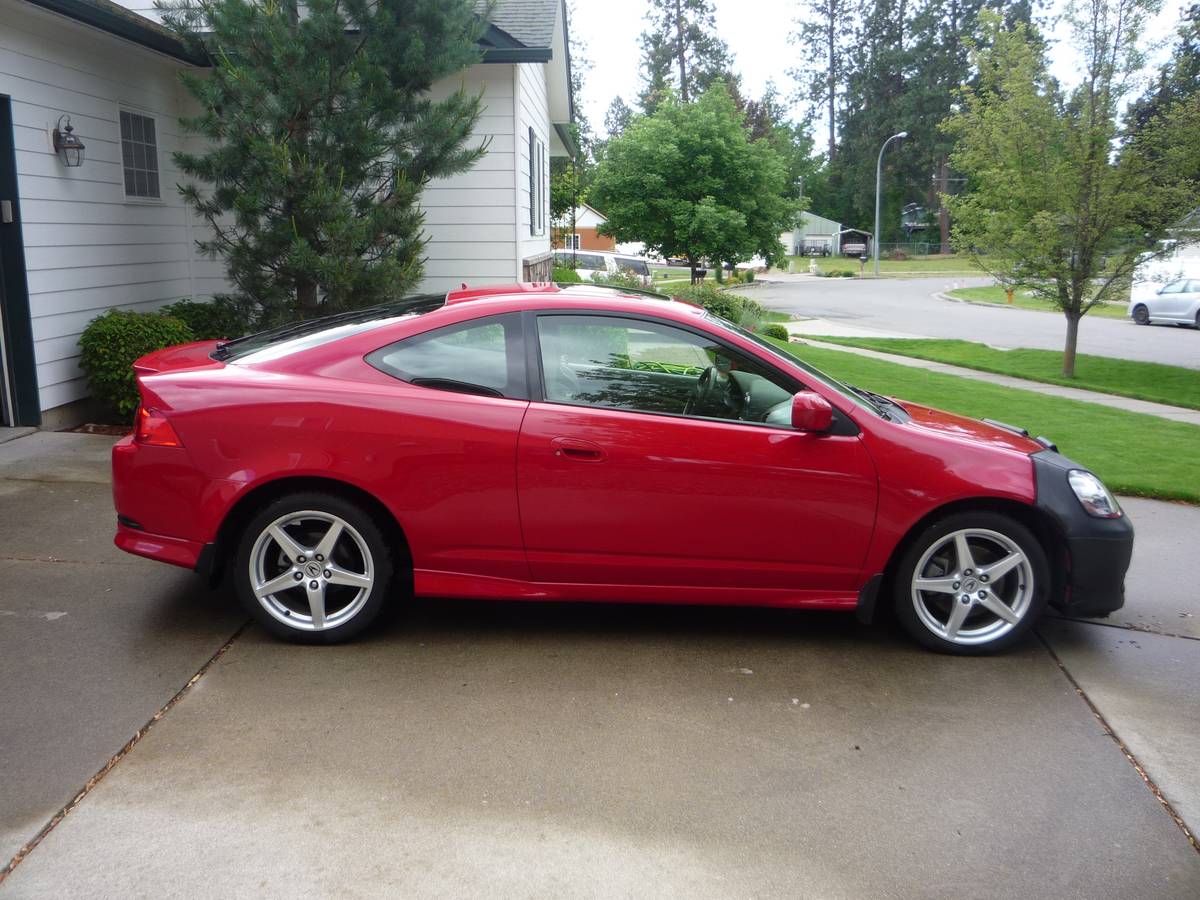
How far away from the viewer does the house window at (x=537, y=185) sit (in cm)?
1496

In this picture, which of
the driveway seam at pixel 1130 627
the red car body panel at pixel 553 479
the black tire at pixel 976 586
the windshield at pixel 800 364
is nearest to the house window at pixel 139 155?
the red car body panel at pixel 553 479

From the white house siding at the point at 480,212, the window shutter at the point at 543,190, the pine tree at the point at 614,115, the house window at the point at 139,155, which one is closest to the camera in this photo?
the house window at the point at 139,155

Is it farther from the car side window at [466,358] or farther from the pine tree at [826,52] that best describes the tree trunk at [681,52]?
the car side window at [466,358]

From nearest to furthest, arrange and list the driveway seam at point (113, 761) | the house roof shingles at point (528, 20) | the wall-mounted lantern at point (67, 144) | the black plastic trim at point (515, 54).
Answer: the driveway seam at point (113, 761) < the wall-mounted lantern at point (67, 144) < the black plastic trim at point (515, 54) < the house roof shingles at point (528, 20)

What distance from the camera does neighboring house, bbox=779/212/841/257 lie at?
274 ft

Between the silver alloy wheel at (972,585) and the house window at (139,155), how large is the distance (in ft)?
28.7

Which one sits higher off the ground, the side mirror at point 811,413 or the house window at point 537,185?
the house window at point 537,185

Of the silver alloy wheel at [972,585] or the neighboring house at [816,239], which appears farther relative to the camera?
the neighboring house at [816,239]

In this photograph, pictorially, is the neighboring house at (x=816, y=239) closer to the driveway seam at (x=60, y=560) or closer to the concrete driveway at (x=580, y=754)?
the driveway seam at (x=60, y=560)

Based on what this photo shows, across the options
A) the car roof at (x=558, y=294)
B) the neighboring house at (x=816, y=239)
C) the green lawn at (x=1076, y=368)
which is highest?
the neighboring house at (x=816, y=239)

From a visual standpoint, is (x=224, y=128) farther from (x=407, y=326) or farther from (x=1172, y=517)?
(x=1172, y=517)

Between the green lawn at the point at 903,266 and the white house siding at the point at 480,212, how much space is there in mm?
51623

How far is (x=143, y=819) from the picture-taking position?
3.24 m

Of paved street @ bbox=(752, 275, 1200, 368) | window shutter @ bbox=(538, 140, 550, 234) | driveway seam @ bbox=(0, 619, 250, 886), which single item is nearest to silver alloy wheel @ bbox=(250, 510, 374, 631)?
driveway seam @ bbox=(0, 619, 250, 886)
